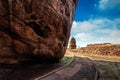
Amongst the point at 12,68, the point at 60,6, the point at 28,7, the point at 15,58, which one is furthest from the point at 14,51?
the point at 60,6

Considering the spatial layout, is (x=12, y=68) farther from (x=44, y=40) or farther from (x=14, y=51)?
(x=44, y=40)

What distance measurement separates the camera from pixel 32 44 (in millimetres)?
15906

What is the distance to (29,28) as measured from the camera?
14859 mm

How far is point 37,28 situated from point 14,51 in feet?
10.5

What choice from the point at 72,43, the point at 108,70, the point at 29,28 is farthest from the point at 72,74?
the point at 72,43

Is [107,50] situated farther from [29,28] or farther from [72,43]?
[29,28]

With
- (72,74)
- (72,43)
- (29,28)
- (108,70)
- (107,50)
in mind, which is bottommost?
(72,74)

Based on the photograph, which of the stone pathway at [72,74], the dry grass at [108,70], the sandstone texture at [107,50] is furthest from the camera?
the sandstone texture at [107,50]

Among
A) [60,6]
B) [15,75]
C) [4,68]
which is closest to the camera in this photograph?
[15,75]

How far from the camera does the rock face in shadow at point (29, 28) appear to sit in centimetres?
1392

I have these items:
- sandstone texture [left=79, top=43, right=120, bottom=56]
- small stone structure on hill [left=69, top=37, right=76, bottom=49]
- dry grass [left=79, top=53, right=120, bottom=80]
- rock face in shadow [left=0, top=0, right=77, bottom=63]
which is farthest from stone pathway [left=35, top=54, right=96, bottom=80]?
small stone structure on hill [left=69, top=37, right=76, bottom=49]

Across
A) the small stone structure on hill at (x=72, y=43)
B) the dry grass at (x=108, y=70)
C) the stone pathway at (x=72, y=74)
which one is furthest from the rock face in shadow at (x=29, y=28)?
the small stone structure on hill at (x=72, y=43)

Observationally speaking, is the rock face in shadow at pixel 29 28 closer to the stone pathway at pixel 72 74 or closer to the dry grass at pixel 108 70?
the stone pathway at pixel 72 74

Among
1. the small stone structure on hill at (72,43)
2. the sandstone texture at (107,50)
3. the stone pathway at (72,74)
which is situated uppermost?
the small stone structure on hill at (72,43)
